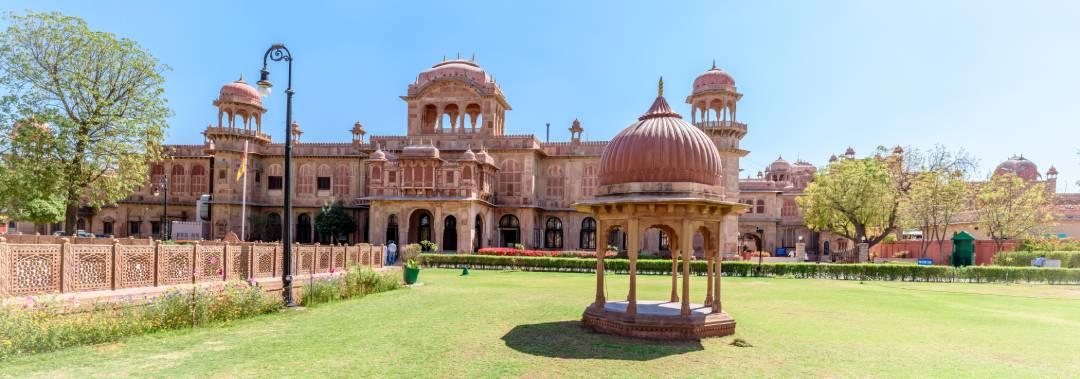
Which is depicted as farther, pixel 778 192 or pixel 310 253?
pixel 778 192

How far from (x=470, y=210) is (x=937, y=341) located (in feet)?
91.6

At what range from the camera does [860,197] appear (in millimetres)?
36688

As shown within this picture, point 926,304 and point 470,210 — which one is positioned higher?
point 470,210

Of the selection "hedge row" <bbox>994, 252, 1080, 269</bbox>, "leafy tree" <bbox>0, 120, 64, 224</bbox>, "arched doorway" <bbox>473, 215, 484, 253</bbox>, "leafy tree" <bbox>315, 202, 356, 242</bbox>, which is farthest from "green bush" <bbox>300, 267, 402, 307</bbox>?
"hedge row" <bbox>994, 252, 1080, 269</bbox>

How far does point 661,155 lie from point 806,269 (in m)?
20.7

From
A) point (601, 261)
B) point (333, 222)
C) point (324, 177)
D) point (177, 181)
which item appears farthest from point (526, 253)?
point (177, 181)

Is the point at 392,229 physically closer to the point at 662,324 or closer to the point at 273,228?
the point at 273,228

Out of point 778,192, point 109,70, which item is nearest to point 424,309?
point 109,70

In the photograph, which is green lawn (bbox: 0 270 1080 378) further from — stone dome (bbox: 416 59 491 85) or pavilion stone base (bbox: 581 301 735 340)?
stone dome (bbox: 416 59 491 85)

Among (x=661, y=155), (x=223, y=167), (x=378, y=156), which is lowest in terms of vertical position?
(x=661, y=155)

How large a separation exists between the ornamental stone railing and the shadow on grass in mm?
7748

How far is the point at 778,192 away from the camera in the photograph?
57.0m

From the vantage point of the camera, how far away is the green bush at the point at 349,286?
51.6 ft

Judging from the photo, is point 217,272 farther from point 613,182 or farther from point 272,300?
point 613,182
